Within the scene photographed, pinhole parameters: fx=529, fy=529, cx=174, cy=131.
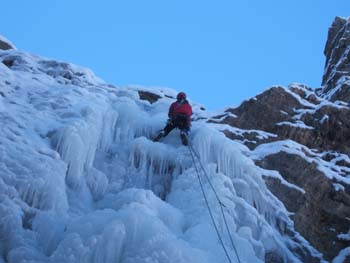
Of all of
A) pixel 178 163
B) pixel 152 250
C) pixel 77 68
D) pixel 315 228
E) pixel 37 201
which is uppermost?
pixel 77 68

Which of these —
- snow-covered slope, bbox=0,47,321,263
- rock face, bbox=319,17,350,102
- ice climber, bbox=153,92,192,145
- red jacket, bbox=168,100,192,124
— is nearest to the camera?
snow-covered slope, bbox=0,47,321,263

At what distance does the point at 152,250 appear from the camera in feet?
20.0

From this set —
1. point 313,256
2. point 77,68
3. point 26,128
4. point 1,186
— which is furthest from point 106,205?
point 77,68

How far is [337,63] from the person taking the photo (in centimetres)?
1792

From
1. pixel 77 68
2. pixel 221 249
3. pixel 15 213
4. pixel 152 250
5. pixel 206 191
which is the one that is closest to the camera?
pixel 152 250

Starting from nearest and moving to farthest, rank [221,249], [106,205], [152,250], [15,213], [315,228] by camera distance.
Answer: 1. [152,250]
2. [15,213]
3. [221,249]
4. [106,205]
5. [315,228]

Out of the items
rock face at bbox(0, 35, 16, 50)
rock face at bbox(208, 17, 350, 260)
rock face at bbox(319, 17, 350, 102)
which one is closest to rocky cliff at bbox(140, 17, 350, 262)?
rock face at bbox(208, 17, 350, 260)

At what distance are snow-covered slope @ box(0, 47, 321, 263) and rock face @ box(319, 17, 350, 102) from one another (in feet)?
15.6

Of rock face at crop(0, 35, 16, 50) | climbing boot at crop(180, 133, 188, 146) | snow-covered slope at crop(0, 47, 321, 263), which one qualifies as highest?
rock face at crop(0, 35, 16, 50)

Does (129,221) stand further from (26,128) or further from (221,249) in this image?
(26,128)

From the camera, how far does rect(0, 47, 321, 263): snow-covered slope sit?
6301mm

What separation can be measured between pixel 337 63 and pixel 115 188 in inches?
464

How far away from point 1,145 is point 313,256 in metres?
5.08

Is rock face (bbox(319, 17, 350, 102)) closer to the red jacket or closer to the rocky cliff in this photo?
the rocky cliff
